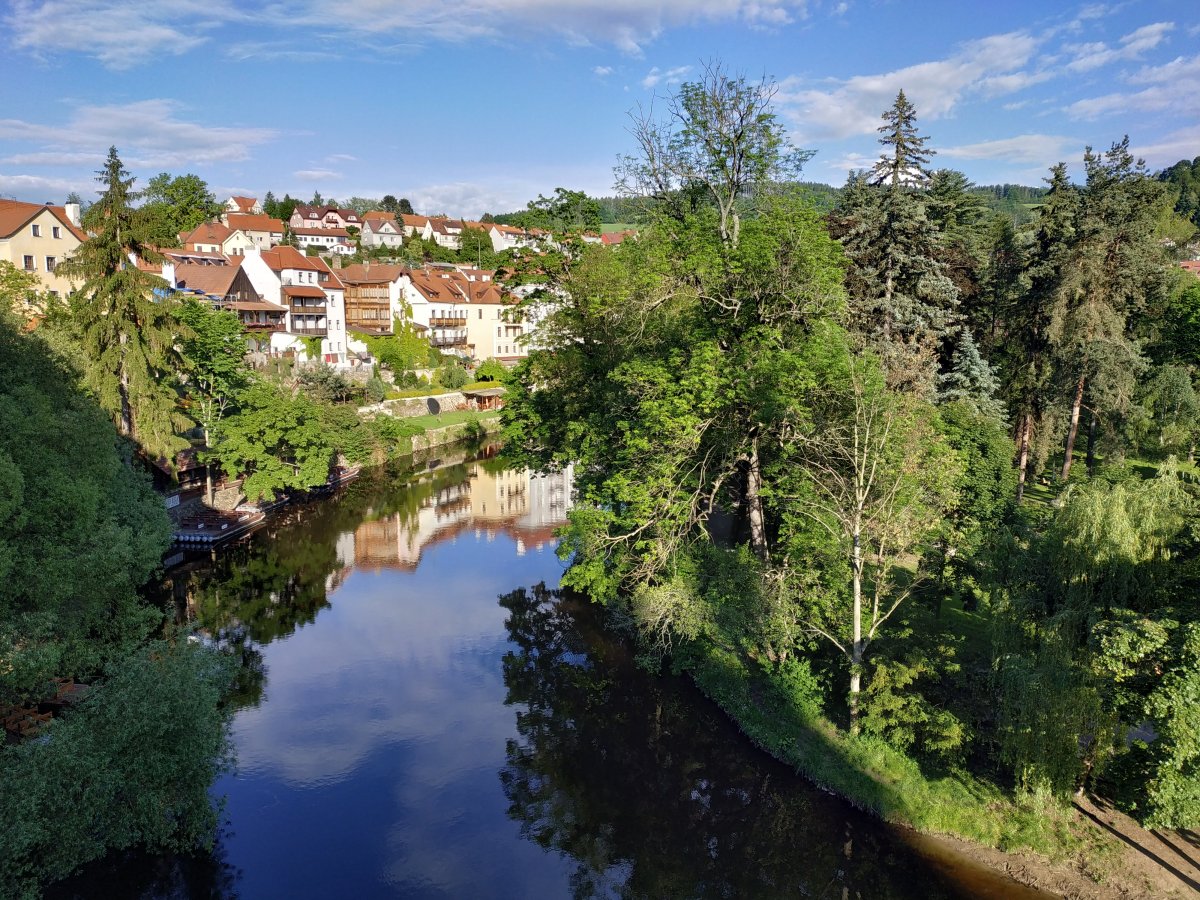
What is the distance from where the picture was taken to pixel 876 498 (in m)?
19.7

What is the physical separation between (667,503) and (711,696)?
6.22 metres

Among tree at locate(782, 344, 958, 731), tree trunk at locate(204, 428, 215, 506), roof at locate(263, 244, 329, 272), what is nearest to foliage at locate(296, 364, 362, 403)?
tree trunk at locate(204, 428, 215, 506)

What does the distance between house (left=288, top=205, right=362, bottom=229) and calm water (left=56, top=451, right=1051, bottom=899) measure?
339ft

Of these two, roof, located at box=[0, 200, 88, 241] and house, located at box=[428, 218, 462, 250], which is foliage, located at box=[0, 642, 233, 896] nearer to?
roof, located at box=[0, 200, 88, 241]

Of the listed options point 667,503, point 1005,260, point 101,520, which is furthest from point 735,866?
point 1005,260

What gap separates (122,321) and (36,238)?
92.2 ft

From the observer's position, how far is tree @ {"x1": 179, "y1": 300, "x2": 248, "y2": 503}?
37.6m

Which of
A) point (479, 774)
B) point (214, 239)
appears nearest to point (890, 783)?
point (479, 774)

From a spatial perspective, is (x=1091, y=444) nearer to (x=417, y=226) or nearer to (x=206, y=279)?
(x=206, y=279)

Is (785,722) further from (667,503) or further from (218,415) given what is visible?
(218,415)

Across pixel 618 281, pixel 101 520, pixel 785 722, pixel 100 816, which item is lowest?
pixel 785 722

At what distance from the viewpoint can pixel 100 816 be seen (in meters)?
13.9

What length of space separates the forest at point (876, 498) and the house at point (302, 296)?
40.8m

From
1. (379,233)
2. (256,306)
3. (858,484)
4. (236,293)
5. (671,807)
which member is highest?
(379,233)
